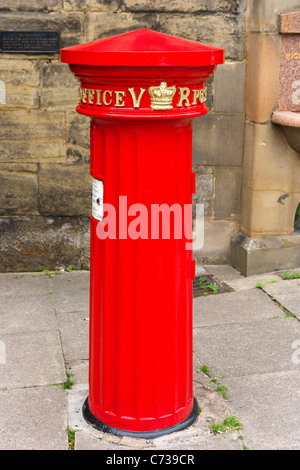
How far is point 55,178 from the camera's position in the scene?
5859 millimetres

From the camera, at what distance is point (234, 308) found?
17.3 ft

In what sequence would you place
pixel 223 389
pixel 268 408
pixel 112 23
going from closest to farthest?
pixel 268 408, pixel 223 389, pixel 112 23

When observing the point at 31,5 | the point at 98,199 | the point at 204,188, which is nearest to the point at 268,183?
the point at 204,188

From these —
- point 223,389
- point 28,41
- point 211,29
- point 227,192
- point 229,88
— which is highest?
point 211,29

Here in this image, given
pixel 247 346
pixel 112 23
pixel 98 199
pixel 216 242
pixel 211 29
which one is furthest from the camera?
pixel 216 242

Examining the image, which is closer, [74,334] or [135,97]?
[135,97]

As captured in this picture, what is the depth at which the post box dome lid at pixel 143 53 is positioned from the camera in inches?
111

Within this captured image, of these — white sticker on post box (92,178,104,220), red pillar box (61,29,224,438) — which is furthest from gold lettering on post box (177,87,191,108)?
white sticker on post box (92,178,104,220)

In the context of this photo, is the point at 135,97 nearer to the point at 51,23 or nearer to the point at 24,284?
the point at 51,23

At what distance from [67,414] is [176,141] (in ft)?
5.43

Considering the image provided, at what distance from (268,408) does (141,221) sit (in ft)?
4.66

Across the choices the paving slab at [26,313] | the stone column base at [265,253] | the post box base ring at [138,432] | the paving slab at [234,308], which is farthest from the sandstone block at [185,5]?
the post box base ring at [138,432]

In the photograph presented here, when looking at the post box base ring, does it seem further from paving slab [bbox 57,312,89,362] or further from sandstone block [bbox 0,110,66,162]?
sandstone block [bbox 0,110,66,162]

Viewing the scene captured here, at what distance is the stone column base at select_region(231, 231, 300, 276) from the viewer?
5.95m
